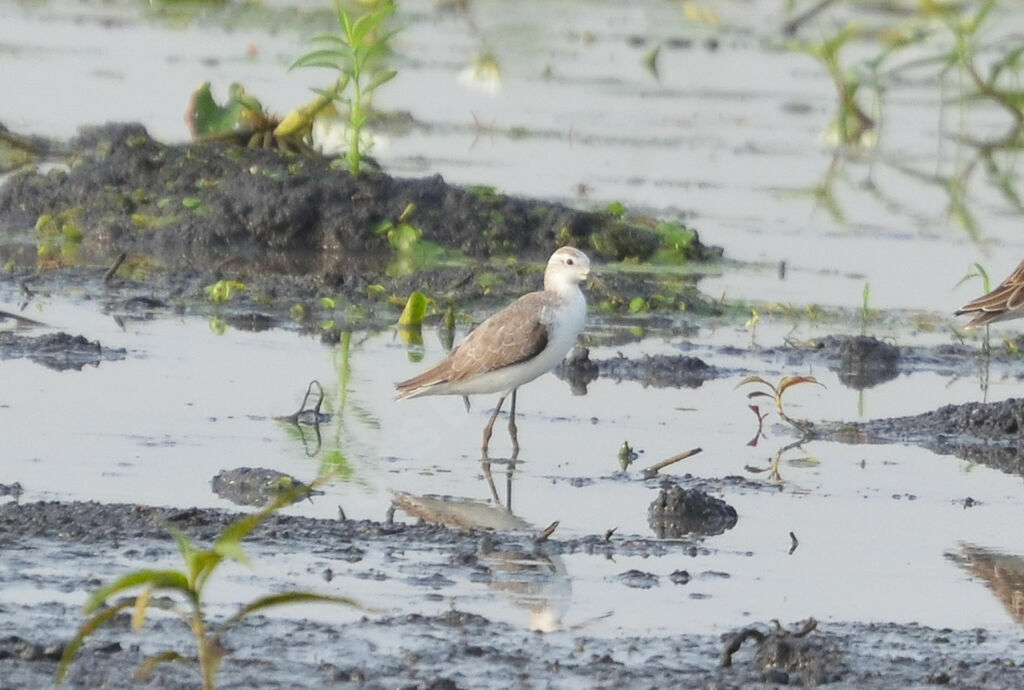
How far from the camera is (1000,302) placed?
35.9ft

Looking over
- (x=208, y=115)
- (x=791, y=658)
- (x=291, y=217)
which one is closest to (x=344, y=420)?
(x=791, y=658)

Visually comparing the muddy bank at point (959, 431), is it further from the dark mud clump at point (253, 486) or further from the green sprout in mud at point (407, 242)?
the green sprout in mud at point (407, 242)

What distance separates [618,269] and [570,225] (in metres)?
0.51

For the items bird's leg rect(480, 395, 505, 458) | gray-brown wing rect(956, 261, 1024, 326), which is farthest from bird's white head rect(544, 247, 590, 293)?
gray-brown wing rect(956, 261, 1024, 326)

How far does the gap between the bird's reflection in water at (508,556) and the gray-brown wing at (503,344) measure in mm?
712

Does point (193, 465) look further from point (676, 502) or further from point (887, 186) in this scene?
point (887, 186)

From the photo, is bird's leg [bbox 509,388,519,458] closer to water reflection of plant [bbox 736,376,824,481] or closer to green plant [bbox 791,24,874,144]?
water reflection of plant [bbox 736,376,824,481]

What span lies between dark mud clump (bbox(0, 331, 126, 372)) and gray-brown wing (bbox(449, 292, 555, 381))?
1752mm

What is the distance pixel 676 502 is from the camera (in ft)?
25.1

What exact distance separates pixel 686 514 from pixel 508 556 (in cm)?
90

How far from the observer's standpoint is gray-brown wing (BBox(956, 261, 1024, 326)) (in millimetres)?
10906

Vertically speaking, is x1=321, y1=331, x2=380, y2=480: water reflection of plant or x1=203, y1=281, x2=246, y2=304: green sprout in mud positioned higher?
x1=203, y1=281, x2=246, y2=304: green sprout in mud

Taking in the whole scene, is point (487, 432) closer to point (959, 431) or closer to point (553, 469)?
point (553, 469)

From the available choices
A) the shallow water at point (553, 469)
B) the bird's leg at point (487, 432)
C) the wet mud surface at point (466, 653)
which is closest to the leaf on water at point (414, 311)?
the shallow water at point (553, 469)
